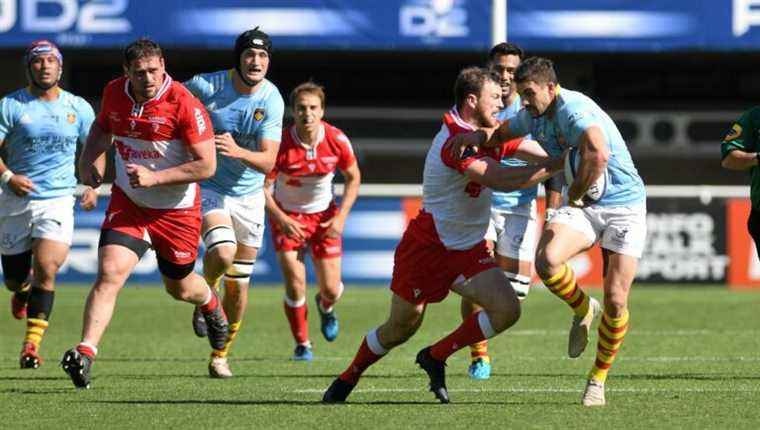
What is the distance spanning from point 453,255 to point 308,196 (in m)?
4.33

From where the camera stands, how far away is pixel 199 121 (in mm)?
10203

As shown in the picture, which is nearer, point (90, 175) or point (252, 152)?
point (90, 175)

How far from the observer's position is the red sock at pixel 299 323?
43.0 feet

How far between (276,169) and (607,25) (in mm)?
11133

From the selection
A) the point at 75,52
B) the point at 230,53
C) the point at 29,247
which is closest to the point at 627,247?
the point at 29,247

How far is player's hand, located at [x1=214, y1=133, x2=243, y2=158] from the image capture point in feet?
35.6

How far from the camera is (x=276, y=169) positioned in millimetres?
13398

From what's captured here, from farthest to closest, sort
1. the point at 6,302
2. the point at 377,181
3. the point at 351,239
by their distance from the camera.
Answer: the point at 377,181
the point at 351,239
the point at 6,302

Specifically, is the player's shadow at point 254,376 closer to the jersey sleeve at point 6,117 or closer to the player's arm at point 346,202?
the player's arm at point 346,202

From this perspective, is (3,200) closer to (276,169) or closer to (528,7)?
(276,169)

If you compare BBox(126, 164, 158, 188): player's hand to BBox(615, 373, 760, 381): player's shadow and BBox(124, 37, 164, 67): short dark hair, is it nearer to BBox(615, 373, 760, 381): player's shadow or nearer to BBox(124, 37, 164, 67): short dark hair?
BBox(124, 37, 164, 67): short dark hair

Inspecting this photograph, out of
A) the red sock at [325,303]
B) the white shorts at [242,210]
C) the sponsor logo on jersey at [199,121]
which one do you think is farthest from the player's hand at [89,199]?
the red sock at [325,303]

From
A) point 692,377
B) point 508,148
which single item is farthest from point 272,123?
point 692,377

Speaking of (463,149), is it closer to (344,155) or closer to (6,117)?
(344,155)
